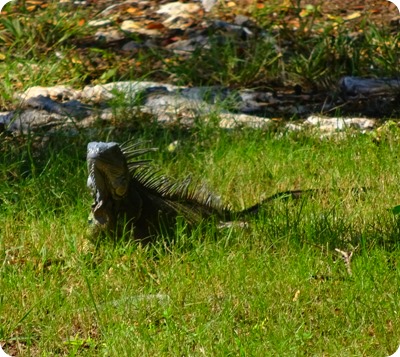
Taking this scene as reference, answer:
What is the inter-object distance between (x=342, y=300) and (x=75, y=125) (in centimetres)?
284

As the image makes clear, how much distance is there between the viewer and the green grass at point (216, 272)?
420 centimetres

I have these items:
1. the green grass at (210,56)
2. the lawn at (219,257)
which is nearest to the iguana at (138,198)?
the lawn at (219,257)

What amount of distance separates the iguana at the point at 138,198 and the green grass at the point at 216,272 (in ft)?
0.38

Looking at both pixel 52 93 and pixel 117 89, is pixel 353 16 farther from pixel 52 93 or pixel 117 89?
pixel 52 93

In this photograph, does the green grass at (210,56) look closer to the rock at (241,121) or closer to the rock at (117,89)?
the rock at (117,89)

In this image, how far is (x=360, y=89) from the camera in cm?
746

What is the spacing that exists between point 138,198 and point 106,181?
0.82ft

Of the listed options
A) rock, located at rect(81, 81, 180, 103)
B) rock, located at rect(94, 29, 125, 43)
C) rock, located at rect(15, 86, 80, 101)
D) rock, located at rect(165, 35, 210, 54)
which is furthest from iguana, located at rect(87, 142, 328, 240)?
rock, located at rect(94, 29, 125, 43)

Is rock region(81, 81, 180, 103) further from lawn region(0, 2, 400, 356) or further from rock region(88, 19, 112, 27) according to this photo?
rock region(88, 19, 112, 27)

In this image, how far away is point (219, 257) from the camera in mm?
4848

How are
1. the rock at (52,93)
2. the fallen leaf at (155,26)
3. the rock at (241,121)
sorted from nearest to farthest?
the rock at (241,121) → the rock at (52,93) → the fallen leaf at (155,26)

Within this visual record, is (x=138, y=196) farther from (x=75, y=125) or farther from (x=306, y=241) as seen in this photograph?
(x=75, y=125)

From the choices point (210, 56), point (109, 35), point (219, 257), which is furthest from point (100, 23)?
point (219, 257)

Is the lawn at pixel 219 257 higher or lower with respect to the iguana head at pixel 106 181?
lower
